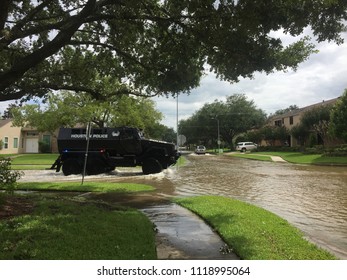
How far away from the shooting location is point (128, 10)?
10.7m

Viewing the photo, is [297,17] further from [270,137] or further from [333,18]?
[270,137]

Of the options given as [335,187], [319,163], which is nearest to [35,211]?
[335,187]

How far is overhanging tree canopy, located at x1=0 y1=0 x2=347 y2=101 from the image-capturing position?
8.54m

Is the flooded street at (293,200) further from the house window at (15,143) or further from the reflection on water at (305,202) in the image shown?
the house window at (15,143)

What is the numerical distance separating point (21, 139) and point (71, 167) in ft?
136

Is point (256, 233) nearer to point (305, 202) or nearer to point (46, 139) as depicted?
point (305, 202)

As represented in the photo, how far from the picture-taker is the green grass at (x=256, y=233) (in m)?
5.68

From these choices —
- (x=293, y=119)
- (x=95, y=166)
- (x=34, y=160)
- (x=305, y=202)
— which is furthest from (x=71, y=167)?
(x=293, y=119)

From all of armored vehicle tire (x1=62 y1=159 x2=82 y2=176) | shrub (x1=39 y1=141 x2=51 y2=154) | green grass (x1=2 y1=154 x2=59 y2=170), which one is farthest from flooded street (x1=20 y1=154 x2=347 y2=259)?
shrub (x1=39 y1=141 x2=51 y2=154)

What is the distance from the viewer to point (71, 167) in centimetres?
2097

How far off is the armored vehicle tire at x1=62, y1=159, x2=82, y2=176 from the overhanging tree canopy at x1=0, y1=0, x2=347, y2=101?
6872 millimetres

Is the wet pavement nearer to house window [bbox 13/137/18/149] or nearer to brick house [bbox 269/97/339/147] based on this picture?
house window [bbox 13/137/18/149]

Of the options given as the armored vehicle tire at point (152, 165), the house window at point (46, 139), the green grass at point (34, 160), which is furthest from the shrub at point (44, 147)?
Result: the armored vehicle tire at point (152, 165)

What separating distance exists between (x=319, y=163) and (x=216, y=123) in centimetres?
4965
